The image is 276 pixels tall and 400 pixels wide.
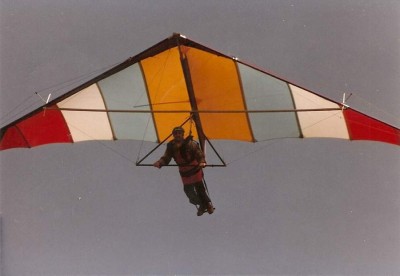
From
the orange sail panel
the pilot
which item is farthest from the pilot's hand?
the orange sail panel

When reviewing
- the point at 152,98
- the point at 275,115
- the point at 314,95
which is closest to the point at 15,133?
the point at 152,98

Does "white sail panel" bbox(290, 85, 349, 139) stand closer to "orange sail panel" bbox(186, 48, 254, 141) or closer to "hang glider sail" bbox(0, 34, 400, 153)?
"hang glider sail" bbox(0, 34, 400, 153)

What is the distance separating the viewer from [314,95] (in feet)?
27.9

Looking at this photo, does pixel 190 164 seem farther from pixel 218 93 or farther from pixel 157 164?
pixel 218 93

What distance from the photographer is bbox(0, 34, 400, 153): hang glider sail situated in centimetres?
862

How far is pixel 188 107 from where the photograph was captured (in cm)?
1006

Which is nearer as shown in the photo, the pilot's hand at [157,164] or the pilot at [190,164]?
the pilot's hand at [157,164]

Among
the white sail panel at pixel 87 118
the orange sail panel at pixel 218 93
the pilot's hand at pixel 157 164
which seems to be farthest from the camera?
the white sail panel at pixel 87 118

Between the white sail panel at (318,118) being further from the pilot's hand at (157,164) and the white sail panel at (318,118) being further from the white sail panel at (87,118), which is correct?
the white sail panel at (87,118)

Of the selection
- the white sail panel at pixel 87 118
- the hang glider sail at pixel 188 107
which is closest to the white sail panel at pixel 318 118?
the hang glider sail at pixel 188 107

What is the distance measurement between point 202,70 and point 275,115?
1809 millimetres

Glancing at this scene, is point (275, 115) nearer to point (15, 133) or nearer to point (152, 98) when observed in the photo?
point (152, 98)

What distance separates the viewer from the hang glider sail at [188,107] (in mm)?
8625

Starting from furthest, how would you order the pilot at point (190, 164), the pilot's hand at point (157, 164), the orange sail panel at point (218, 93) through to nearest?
the orange sail panel at point (218, 93)
the pilot at point (190, 164)
the pilot's hand at point (157, 164)
